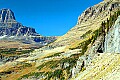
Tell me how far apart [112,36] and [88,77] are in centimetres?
2893

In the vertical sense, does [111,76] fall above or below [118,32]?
below

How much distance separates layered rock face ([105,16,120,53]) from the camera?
78.7m

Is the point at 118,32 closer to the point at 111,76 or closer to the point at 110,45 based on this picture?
the point at 110,45

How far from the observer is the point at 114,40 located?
8331 cm

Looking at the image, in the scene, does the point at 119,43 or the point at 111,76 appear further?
the point at 119,43

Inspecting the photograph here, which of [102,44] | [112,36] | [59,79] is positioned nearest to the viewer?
[112,36]

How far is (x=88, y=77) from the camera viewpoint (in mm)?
61344

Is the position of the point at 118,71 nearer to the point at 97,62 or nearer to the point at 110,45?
the point at 97,62

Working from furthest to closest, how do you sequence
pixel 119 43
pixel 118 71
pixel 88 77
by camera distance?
pixel 119 43 < pixel 88 77 < pixel 118 71

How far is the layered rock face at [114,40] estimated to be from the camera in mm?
78688

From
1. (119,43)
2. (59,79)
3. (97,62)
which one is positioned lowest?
(59,79)

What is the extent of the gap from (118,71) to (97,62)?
1629 cm

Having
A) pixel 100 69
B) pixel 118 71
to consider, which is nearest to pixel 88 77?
pixel 100 69

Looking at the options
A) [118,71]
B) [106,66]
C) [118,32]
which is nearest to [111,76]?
[118,71]
